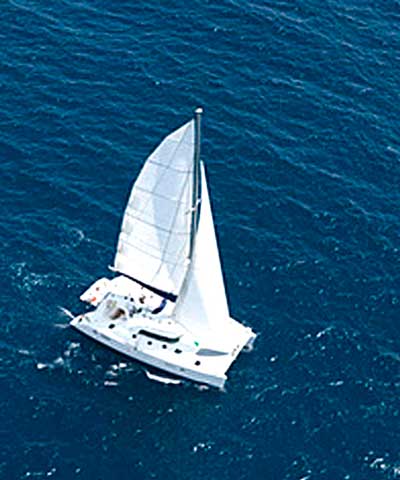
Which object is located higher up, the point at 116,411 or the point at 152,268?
the point at 152,268

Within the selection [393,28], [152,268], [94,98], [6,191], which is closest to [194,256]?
[152,268]

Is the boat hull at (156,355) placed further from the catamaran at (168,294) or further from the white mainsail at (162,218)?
the white mainsail at (162,218)

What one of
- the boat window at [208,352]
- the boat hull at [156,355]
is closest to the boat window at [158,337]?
the boat hull at [156,355]

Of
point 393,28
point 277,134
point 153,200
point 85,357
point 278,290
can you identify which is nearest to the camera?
point 153,200

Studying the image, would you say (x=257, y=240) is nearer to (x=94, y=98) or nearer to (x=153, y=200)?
(x=153, y=200)

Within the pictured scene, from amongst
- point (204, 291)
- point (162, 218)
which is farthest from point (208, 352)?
point (162, 218)

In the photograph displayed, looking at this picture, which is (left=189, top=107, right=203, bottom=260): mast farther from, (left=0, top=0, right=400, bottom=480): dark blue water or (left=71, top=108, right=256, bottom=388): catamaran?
(left=0, top=0, right=400, bottom=480): dark blue water
